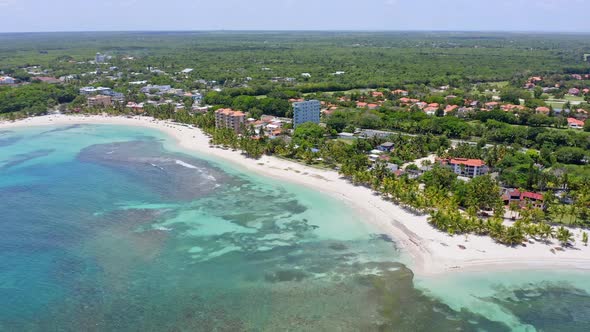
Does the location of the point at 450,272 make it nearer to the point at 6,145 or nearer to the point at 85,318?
the point at 85,318

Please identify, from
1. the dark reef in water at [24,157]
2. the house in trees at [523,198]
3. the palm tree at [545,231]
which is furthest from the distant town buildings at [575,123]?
the dark reef in water at [24,157]

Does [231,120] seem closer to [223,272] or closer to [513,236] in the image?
[223,272]

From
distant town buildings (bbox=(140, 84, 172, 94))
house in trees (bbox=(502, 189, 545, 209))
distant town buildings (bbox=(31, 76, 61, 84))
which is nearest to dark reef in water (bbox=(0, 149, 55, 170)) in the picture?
distant town buildings (bbox=(140, 84, 172, 94))

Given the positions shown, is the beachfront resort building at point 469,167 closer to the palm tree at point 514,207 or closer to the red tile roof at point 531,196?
the red tile roof at point 531,196

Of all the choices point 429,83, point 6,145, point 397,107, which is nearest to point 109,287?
point 6,145

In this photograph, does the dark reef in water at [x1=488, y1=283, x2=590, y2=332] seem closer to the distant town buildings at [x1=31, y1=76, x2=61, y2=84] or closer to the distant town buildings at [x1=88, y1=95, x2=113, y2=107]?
the distant town buildings at [x1=88, y1=95, x2=113, y2=107]

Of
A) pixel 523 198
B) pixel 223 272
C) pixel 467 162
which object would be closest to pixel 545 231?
pixel 523 198
